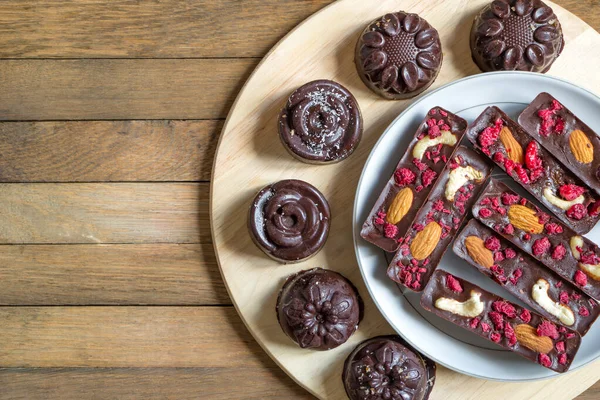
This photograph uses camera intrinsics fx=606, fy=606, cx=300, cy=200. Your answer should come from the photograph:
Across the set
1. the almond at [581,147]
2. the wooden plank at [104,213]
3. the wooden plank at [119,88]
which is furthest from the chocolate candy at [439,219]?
the wooden plank at [119,88]

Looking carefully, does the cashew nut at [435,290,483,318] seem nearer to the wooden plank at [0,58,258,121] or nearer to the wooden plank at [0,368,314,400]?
the wooden plank at [0,368,314,400]

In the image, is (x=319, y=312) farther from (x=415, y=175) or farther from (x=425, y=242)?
(x=415, y=175)

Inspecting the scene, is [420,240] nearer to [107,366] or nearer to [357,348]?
[357,348]

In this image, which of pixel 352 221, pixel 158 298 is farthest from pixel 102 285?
pixel 352 221

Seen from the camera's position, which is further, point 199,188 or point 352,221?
point 199,188

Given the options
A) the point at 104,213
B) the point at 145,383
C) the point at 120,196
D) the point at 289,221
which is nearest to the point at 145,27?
the point at 120,196

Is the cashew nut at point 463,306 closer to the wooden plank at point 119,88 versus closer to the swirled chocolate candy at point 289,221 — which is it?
the swirled chocolate candy at point 289,221
